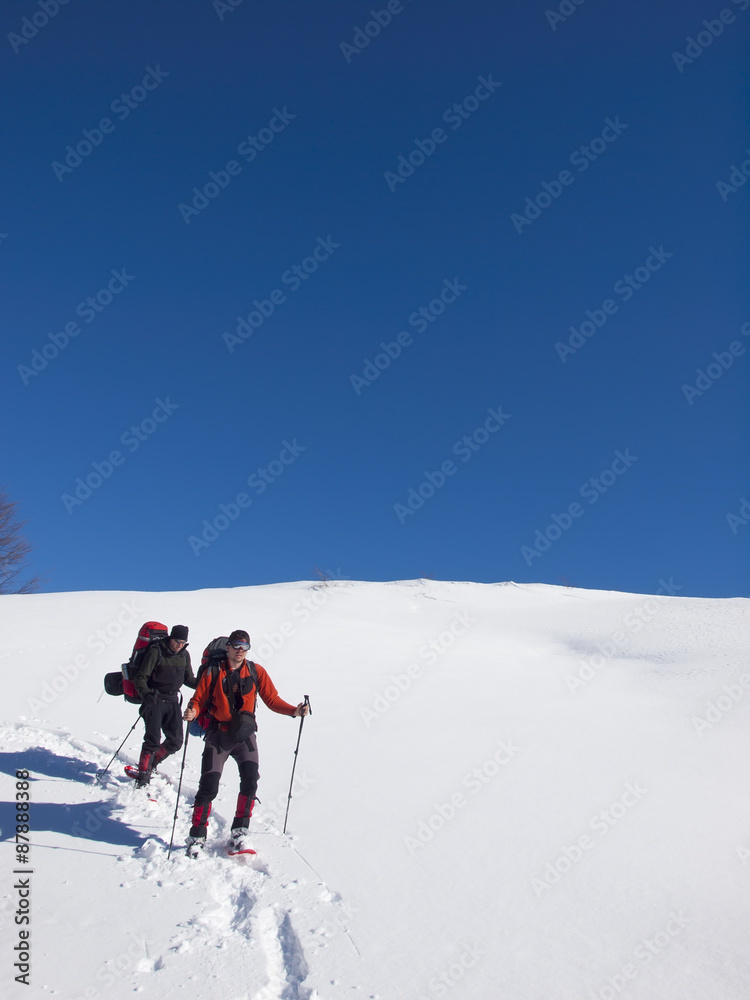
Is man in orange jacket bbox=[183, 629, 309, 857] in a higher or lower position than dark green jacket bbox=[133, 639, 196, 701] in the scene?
lower

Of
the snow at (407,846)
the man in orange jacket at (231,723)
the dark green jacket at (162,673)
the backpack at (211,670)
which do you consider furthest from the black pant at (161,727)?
the man in orange jacket at (231,723)

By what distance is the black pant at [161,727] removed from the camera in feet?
21.4

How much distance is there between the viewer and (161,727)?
682 centimetres

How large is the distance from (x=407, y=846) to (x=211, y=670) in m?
2.19

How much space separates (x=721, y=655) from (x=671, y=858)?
1045cm

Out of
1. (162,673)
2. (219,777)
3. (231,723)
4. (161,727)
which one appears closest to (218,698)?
(231,723)

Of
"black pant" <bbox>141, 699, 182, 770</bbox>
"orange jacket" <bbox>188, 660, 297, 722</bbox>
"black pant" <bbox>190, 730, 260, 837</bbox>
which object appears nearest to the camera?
"black pant" <bbox>190, 730, 260, 837</bbox>

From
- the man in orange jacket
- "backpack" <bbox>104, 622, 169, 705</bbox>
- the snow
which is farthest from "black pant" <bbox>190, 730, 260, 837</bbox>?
"backpack" <bbox>104, 622, 169, 705</bbox>

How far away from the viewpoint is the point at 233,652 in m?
5.27

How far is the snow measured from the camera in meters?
3.45

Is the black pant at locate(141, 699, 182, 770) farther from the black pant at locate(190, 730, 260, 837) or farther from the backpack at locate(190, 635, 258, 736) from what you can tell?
the black pant at locate(190, 730, 260, 837)

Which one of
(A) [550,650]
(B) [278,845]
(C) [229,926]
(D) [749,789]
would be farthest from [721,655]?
(C) [229,926]

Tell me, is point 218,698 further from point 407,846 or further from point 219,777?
point 407,846

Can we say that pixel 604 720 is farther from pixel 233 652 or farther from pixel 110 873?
pixel 110 873
